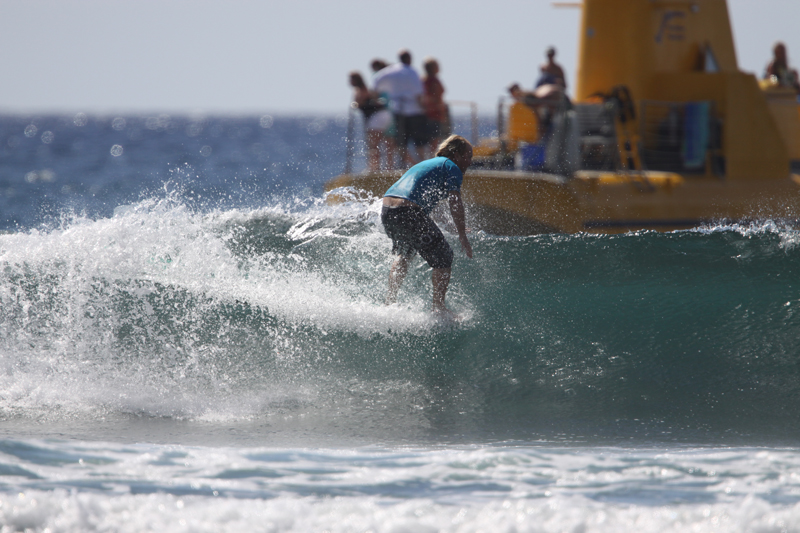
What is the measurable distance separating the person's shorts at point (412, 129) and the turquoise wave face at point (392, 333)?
2312 mm

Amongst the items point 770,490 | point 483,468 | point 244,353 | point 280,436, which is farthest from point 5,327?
point 770,490

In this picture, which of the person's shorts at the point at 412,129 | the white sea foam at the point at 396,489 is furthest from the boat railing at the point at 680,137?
the white sea foam at the point at 396,489

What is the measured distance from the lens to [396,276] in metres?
4.90

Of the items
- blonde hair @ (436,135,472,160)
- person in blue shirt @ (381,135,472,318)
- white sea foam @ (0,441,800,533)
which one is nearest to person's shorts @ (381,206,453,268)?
person in blue shirt @ (381,135,472,318)

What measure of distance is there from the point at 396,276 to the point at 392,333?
0.40 meters

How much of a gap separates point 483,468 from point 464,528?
57 centimetres

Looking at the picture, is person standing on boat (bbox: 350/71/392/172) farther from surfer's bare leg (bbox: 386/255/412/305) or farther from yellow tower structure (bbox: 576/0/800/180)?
surfer's bare leg (bbox: 386/255/412/305)

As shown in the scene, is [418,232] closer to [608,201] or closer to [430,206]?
[430,206]

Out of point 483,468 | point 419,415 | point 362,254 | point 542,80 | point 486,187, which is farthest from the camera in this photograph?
A: point 542,80

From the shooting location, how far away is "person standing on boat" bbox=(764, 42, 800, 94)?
29.6 ft

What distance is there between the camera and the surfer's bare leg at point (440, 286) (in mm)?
4668

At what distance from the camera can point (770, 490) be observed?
3004 mm

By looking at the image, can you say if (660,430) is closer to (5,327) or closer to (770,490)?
(770,490)

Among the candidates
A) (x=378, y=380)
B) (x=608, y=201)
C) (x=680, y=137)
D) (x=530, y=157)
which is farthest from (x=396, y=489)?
(x=680, y=137)
